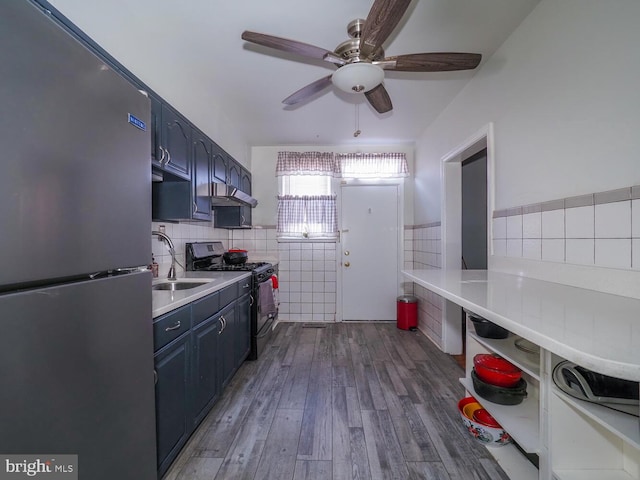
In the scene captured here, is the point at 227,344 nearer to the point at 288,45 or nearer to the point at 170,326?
the point at 170,326

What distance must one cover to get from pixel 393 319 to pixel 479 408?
209 centimetres

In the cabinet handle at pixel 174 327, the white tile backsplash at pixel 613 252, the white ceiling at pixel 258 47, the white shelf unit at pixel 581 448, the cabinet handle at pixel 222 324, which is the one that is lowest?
the white shelf unit at pixel 581 448

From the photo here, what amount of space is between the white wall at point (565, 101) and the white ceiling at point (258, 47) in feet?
0.75

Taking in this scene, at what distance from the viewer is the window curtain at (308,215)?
370cm

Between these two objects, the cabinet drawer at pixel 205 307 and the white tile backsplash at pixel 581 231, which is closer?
the white tile backsplash at pixel 581 231

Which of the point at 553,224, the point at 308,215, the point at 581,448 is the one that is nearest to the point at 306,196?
the point at 308,215

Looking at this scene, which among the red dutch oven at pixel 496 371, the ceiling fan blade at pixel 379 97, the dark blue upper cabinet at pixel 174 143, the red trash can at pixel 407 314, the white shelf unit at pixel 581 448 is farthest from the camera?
the red trash can at pixel 407 314

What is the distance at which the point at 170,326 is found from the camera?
128 cm

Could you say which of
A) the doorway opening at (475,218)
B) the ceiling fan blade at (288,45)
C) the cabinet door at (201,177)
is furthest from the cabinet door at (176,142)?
the doorway opening at (475,218)

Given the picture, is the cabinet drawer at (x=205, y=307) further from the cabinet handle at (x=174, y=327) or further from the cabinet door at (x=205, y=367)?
the cabinet handle at (x=174, y=327)

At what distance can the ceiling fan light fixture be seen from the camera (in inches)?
60.5

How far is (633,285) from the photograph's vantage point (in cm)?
104

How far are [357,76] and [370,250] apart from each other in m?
2.49

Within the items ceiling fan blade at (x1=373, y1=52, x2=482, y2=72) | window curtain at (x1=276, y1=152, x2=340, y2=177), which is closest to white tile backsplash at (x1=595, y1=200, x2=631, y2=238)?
ceiling fan blade at (x1=373, y1=52, x2=482, y2=72)
